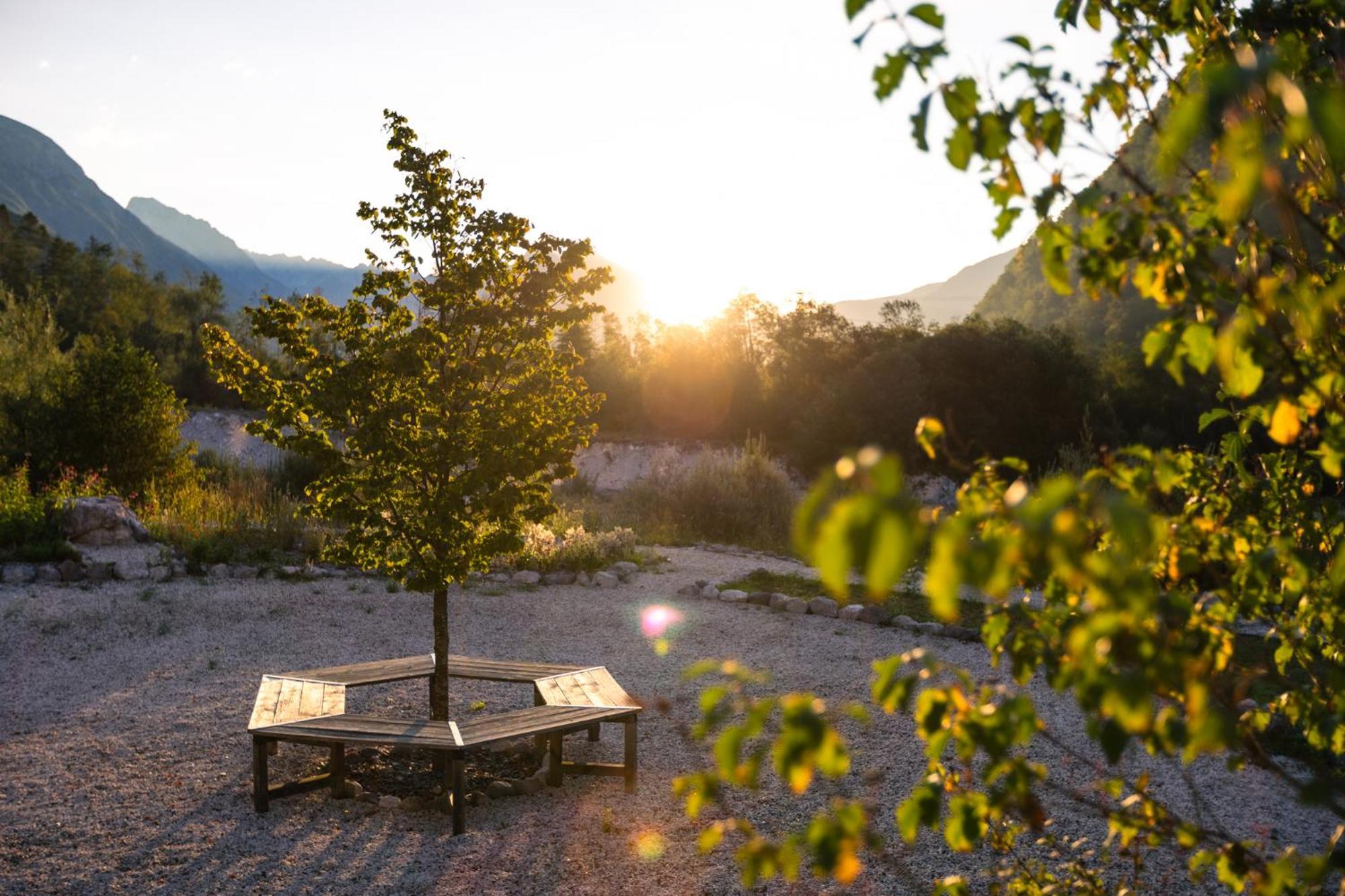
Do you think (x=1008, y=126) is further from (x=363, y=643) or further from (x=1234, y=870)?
(x=363, y=643)

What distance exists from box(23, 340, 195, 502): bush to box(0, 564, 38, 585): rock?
3.00 m

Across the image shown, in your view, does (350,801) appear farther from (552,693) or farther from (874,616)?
(874,616)

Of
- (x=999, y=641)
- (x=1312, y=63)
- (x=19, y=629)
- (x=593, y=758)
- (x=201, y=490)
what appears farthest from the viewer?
(x=201, y=490)

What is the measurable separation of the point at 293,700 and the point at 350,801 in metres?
0.60

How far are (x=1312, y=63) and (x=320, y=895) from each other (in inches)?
156

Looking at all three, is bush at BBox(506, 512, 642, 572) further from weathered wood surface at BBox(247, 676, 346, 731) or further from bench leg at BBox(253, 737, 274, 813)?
bench leg at BBox(253, 737, 274, 813)

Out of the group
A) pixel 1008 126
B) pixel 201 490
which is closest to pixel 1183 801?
pixel 1008 126

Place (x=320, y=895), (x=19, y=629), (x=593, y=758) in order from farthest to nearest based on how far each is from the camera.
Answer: (x=19, y=629) → (x=593, y=758) → (x=320, y=895)

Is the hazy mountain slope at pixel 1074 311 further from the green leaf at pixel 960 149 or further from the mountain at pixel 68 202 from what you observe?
the mountain at pixel 68 202

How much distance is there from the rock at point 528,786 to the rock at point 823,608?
4.17 m

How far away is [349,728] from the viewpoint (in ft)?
14.0

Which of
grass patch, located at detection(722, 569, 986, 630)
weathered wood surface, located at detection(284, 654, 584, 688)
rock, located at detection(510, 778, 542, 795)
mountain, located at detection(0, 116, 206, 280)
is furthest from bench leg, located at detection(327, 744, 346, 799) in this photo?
mountain, located at detection(0, 116, 206, 280)

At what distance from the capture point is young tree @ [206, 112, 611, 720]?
4.47 metres

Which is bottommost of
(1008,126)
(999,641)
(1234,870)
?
(1234,870)
